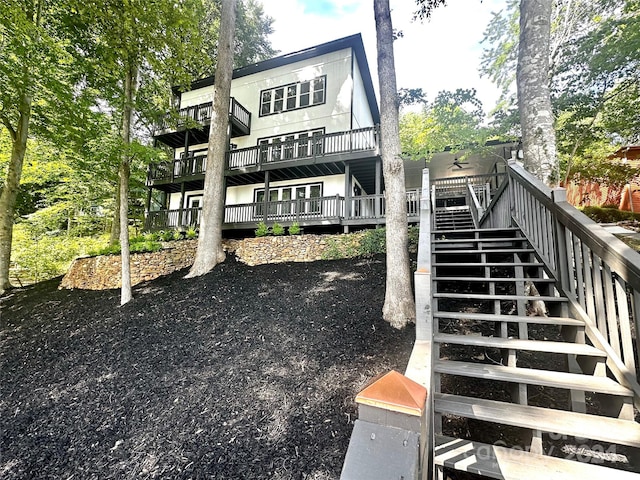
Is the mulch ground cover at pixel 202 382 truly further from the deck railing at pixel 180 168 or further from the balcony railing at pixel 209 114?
the balcony railing at pixel 209 114

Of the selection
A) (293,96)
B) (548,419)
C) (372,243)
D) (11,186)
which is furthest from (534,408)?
(11,186)

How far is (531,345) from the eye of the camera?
7.90ft

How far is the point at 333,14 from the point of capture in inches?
358

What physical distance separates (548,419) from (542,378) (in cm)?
34

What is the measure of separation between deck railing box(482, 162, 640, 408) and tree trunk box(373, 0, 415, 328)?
172cm

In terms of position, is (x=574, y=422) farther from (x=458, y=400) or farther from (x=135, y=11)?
(x=135, y=11)

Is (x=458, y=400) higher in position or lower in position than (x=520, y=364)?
higher

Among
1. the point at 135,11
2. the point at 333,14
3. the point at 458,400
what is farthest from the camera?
the point at 333,14

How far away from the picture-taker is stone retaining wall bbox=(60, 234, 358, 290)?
891 cm

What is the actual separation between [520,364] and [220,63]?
10414 mm

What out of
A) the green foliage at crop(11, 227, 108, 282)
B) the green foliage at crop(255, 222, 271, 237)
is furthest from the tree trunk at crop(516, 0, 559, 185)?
the green foliage at crop(11, 227, 108, 282)

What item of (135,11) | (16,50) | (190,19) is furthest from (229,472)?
(190,19)

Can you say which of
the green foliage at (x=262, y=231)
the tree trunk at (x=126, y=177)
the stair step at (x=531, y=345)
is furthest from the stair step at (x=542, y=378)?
the green foliage at (x=262, y=231)

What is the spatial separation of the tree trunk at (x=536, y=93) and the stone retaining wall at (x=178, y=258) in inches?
210
